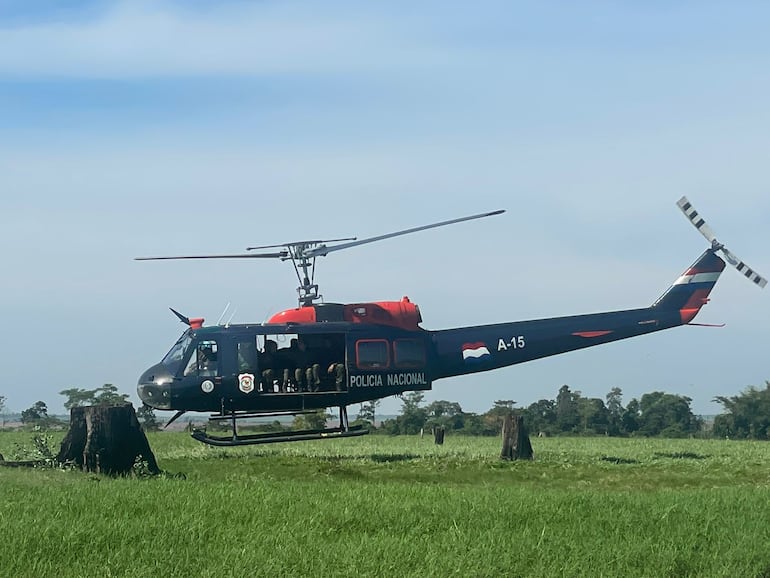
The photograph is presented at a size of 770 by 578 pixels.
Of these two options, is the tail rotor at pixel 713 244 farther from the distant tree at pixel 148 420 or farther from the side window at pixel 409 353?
the distant tree at pixel 148 420

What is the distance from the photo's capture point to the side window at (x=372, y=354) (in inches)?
966

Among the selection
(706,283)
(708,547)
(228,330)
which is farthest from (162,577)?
(706,283)

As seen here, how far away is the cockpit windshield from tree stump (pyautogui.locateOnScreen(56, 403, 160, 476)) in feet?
18.9

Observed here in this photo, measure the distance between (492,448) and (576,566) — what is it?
14.6m

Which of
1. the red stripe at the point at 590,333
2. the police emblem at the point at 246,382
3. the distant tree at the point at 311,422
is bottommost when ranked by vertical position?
the distant tree at the point at 311,422

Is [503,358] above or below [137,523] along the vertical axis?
above

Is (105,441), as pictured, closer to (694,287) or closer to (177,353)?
(177,353)

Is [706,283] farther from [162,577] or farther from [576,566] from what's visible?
[162,577]

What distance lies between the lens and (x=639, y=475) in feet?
64.2

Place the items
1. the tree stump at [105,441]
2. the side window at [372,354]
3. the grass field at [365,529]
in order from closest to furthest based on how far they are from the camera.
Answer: the grass field at [365,529] → the tree stump at [105,441] → the side window at [372,354]

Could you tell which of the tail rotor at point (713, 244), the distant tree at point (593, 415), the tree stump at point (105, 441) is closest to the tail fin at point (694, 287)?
the tail rotor at point (713, 244)

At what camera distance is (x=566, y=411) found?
52594mm

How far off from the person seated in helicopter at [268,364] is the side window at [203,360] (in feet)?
3.50

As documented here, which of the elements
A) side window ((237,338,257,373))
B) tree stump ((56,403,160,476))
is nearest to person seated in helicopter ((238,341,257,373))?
side window ((237,338,257,373))
